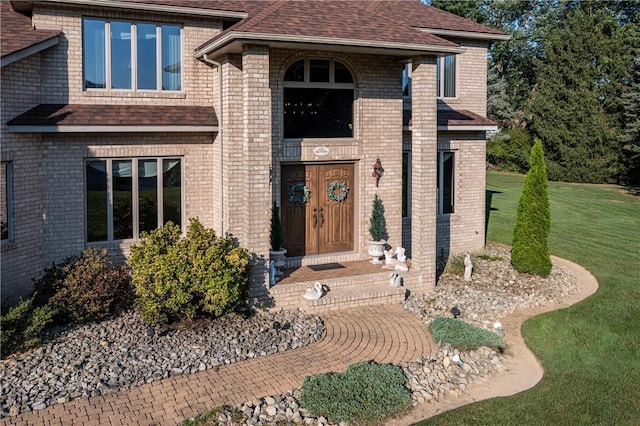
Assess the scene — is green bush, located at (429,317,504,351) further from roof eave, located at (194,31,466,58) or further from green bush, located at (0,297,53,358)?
green bush, located at (0,297,53,358)

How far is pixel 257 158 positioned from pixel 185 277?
9.36 ft

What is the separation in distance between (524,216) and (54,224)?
10.9 m

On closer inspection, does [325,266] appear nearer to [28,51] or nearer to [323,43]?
[323,43]

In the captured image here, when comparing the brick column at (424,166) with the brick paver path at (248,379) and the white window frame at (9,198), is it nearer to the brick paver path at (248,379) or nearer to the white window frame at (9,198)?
the brick paver path at (248,379)

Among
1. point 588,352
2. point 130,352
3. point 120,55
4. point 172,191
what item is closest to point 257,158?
point 172,191

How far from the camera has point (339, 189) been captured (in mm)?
14195

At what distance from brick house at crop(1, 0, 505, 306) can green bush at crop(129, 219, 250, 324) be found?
1.13 metres

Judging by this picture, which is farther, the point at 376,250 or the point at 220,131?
the point at 376,250

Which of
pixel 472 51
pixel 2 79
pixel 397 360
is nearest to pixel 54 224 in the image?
pixel 2 79

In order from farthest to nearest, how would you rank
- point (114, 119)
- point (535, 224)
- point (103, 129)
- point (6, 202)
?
1. point (535, 224)
2. point (114, 119)
3. point (103, 129)
4. point (6, 202)

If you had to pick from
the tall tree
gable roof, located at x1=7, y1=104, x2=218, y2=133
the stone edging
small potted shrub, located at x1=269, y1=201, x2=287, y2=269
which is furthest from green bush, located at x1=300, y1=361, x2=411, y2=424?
the tall tree

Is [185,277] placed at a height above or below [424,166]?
below

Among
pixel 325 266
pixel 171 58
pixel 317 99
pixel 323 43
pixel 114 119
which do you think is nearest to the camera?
pixel 323 43

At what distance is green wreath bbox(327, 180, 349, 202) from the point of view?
14109 millimetres
